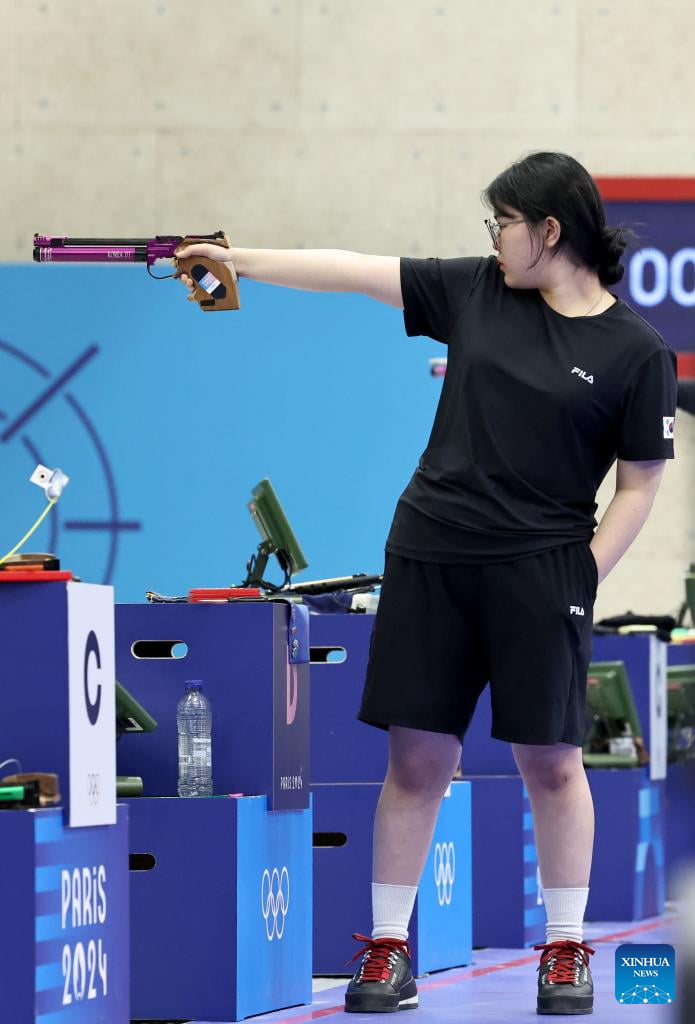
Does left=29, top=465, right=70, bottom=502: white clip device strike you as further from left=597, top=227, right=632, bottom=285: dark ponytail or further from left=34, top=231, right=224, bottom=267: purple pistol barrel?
left=597, top=227, right=632, bottom=285: dark ponytail

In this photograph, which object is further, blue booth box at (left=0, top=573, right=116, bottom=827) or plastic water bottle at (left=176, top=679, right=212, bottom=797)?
plastic water bottle at (left=176, top=679, right=212, bottom=797)

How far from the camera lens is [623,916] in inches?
189

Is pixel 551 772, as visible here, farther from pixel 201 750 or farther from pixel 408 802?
pixel 201 750

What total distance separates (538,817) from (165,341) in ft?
15.5

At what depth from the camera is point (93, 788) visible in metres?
2.38

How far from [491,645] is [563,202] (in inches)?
26.0

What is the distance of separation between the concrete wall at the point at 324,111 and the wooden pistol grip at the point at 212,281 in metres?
4.83

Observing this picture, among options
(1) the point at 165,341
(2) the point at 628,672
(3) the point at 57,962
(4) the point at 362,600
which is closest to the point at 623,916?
(2) the point at 628,672

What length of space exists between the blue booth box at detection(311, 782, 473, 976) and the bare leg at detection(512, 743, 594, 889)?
1.95 feet

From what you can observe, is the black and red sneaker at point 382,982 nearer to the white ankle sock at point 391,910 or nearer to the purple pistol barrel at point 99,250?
the white ankle sock at point 391,910

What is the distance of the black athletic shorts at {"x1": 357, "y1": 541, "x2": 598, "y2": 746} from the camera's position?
107 inches

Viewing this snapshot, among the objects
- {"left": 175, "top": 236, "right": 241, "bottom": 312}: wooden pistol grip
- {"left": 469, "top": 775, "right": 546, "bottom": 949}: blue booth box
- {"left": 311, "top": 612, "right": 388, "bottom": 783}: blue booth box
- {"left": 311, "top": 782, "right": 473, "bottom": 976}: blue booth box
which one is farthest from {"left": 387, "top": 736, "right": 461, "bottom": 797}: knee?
{"left": 469, "top": 775, "right": 546, "bottom": 949}: blue booth box

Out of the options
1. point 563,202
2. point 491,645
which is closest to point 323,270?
point 563,202

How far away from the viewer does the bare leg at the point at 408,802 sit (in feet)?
9.16
